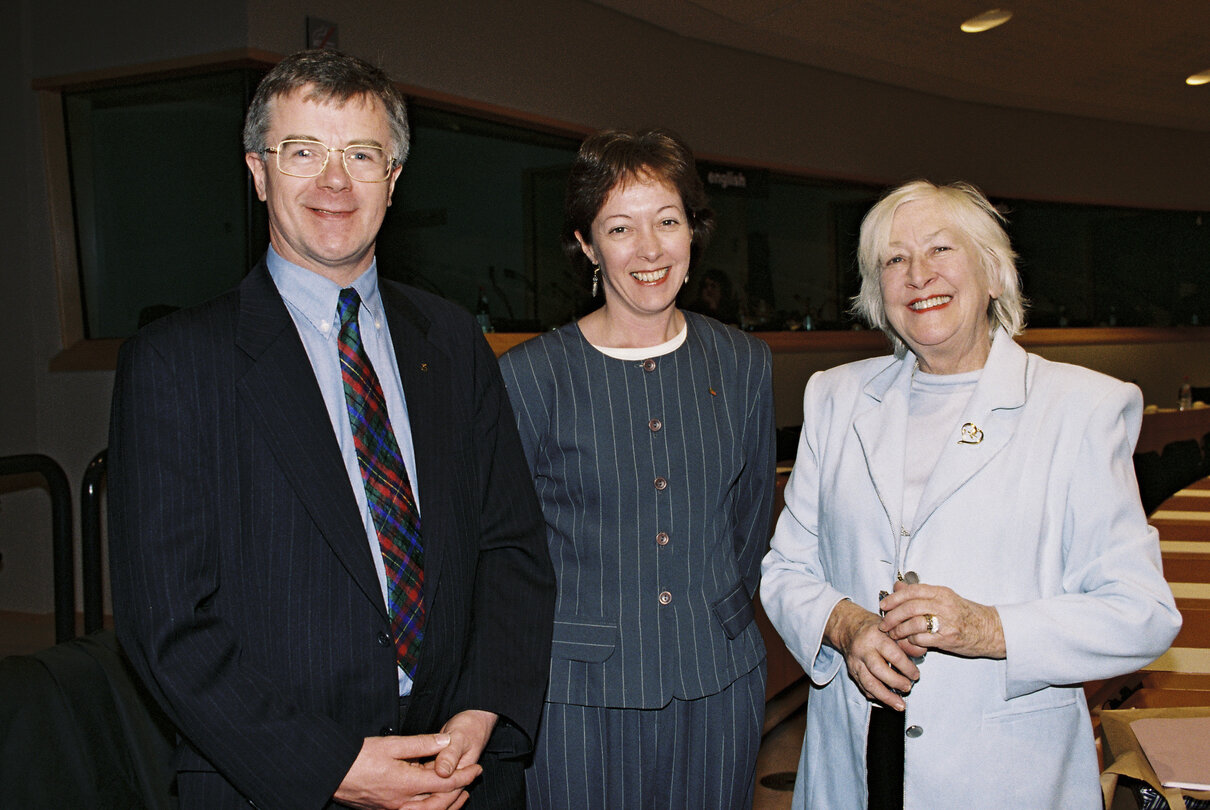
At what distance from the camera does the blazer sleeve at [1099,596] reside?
1.47 meters

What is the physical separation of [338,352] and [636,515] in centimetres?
65

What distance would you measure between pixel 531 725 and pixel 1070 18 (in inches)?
261

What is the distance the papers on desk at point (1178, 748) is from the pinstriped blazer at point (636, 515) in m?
0.68

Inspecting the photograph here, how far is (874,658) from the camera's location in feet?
5.14

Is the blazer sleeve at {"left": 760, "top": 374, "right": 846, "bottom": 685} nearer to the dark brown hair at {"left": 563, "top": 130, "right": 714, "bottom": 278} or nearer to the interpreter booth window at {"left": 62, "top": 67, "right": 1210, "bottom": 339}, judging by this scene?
the dark brown hair at {"left": 563, "top": 130, "right": 714, "bottom": 278}

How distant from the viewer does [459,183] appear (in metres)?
5.41

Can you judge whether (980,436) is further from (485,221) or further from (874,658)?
(485,221)

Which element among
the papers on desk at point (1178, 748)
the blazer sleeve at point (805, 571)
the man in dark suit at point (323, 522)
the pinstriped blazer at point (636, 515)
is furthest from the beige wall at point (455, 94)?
the papers on desk at point (1178, 748)

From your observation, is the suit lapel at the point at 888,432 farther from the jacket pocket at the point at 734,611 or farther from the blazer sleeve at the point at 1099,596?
the jacket pocket at the point at 734,611

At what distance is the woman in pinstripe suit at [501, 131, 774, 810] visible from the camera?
1.82 m

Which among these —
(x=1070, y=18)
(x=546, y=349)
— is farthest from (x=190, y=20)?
(x=1070, y=18)

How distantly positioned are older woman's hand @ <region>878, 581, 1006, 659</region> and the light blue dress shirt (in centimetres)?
78

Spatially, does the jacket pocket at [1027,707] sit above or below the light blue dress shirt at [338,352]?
below

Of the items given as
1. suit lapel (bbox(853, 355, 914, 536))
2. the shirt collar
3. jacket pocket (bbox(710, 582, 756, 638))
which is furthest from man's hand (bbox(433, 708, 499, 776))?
suit lapel (bbox(853, 355, 914, 536))
